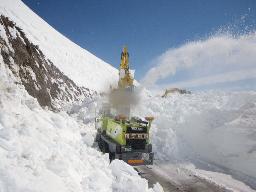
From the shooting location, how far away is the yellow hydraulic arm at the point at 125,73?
1717cm

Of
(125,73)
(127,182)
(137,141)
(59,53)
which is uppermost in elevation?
(59,53)

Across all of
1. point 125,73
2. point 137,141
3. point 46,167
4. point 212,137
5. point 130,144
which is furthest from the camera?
point 212,137

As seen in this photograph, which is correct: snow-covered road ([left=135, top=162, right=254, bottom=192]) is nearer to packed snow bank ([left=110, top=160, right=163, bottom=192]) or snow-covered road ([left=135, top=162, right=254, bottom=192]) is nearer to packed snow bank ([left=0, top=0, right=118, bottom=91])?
packed snow bank ([left=110, top=160, right=163, bottom=192])

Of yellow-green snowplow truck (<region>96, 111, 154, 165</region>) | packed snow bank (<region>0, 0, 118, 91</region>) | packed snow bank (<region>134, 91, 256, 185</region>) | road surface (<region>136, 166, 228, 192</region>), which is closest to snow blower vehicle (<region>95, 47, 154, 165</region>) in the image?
yellow-green snowplow truck (<region>96, 111, 154, 165</region>)

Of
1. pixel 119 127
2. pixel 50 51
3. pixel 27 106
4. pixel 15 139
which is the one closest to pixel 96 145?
pixel 119 127

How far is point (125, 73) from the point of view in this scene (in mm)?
17312

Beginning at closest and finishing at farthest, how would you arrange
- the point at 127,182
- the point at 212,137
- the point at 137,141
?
the point at 127,182 → the point at 137,141 → the point at 212,137

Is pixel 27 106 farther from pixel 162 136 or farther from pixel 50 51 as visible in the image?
pixel 50 51

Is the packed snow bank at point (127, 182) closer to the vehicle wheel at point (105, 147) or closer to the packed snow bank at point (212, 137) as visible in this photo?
the vehicle wheel at point (105, 147)

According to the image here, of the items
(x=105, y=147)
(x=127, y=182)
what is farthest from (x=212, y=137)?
(x=127, y=182)

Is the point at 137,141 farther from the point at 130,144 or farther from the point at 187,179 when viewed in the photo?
the point at 187,179

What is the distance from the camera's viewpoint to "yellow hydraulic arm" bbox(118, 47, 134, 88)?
17.2 m

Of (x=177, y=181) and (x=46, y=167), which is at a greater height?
(x=46, y=167)

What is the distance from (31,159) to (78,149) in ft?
10.3
